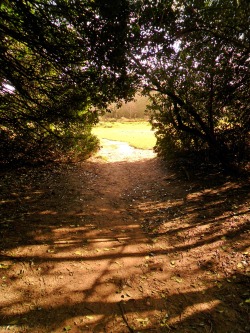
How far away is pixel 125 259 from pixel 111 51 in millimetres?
4877

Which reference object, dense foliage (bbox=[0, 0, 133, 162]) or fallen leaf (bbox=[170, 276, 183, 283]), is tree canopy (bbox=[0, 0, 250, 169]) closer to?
dense foliage (bbox=[0, 0, 133, 162])

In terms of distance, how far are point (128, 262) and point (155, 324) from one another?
1528 mm

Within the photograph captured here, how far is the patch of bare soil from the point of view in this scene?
3.64 m

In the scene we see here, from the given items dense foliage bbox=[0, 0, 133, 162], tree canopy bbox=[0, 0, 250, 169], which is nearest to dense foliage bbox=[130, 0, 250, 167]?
tree canopy bbox=[0, 0, 250, 169]

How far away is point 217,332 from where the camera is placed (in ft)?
11.0

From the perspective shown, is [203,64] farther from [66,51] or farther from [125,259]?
[125,259]

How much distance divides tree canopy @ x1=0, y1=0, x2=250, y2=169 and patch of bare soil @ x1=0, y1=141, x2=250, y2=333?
2518 mm

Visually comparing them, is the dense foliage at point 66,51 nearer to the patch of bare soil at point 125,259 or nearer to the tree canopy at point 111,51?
the tree canopy at point 111,51

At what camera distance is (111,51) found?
18.0 feet

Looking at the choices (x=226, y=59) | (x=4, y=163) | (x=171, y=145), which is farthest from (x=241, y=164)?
(x=4, y=163)

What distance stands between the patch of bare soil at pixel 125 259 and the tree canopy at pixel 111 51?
2.52 m

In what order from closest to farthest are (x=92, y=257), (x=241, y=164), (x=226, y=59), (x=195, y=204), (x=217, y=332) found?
1. (x=217, y=332)
2. (x=92, y=257)
3. (x=226, y=59)
4. (x=195, y=204)
5. (x=241, y=164)

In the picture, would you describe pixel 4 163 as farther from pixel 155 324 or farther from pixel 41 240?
pixel 155 324

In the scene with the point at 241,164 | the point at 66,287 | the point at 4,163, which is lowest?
the point at 66,287
